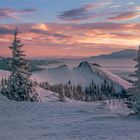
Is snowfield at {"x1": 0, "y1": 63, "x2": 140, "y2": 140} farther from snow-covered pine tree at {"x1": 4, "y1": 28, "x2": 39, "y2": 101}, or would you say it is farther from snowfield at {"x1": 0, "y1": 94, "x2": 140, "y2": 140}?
snow-covered pine tree at {"x1": 4, "y1": 28, "x2": 39, "y2": 101}

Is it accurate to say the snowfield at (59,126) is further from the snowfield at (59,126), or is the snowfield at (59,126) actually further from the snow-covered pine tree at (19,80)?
the snow-covered pine tree at (19,80)

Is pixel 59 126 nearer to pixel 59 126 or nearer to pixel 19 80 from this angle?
pixel 59 126

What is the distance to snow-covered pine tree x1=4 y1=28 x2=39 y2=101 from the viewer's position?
204 feet

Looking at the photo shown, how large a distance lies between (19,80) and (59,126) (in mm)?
31032

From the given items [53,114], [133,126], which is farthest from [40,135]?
[53,114]

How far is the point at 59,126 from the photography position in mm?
32188

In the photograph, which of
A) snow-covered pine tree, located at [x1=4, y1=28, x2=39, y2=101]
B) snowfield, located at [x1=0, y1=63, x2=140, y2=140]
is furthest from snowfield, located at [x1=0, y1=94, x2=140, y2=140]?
snow-covered pine tree, located at [x1=4, y1=28, x2=39, y2=101]

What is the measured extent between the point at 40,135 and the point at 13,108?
57.4 ft

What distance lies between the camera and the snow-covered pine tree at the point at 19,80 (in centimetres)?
6231

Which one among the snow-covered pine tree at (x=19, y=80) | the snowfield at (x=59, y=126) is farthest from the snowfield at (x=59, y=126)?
the snow-covered pine tree at (x=19, y=80)

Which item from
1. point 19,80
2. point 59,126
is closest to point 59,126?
point 59,126

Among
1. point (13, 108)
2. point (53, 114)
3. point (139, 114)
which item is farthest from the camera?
point (13, 108)

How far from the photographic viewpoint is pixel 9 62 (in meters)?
63.2

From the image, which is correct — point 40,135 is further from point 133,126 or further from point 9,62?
point 9,62
